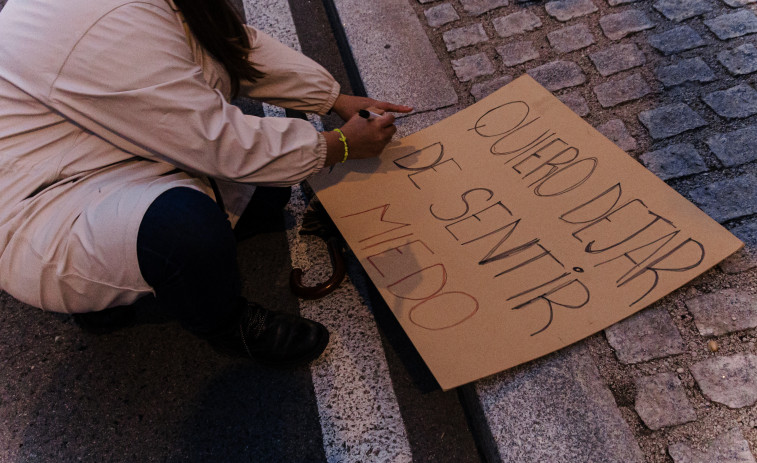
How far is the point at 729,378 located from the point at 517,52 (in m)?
1.50

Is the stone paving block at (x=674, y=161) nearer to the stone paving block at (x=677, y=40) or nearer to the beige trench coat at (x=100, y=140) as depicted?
the stone paving block at (x=677, y=40)

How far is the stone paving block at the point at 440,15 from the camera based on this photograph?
2.64 meters

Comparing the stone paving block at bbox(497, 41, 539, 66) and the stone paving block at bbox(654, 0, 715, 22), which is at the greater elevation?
the stone paving block at bbox(654, 0, 715, 22)

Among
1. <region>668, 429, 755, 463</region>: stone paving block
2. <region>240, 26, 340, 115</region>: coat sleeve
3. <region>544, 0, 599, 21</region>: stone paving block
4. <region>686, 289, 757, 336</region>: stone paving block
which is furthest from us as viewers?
<region>544, 0, 599, 21</region>: stone paving block

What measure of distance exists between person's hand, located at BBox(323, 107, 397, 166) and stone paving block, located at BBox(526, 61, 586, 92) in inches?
29.9

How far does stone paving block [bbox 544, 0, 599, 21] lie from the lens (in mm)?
2473

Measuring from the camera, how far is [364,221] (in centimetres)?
184

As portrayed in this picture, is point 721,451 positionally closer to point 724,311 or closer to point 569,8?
point 724,311

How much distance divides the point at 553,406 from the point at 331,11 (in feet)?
7.51

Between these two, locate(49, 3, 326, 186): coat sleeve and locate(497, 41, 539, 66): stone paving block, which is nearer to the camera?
locate(49, 3, 326, 186): coat sleeve

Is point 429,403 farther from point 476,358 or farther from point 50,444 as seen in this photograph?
point 50,444

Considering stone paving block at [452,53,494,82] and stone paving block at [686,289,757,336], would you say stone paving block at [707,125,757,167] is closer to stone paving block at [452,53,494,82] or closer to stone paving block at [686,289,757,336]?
stone paving block at [686,289,757,336]

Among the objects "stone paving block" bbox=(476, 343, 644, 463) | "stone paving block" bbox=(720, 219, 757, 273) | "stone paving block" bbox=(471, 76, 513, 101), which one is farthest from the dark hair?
"stone paving block" bbox=(720, 219, 757, 273)

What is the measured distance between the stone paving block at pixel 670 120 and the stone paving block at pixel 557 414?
0.85m
